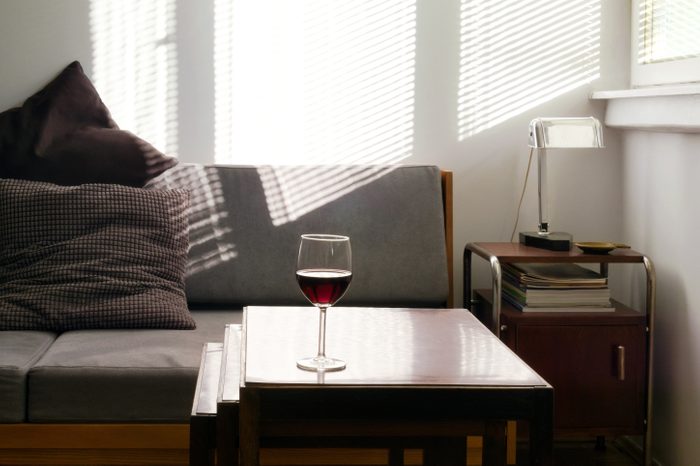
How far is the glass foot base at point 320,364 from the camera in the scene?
60.8 inches

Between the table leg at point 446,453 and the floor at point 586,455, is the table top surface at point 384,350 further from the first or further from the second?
the floor at point 586,455

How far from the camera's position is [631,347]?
9.23ft

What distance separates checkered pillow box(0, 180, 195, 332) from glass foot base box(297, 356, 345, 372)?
3.71 ft

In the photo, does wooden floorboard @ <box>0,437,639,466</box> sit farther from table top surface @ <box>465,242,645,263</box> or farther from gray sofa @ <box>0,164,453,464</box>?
table top surface @ <box>465,242,645,263</box>

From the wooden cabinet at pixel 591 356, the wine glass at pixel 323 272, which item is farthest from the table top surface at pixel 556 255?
the wine glass at pixel 323 272

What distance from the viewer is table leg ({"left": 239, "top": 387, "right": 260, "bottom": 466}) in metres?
1.45

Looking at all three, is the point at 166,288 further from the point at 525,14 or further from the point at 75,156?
the point at 525,14

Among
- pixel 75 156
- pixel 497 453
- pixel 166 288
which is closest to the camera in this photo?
pixel 497 453

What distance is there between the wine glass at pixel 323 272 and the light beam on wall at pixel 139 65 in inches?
68.2

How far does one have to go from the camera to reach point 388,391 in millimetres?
1463

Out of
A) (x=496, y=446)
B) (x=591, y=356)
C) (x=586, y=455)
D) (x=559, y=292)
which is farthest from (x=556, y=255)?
(x=496, y=446)

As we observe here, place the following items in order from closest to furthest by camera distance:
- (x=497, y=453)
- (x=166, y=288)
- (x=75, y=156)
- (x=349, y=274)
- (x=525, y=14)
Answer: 1. (x=349, y=274)
2. (x=497, y=453)
3. (x=166, y=288)
4. (x=75, y=156)
5. (x=525, y=14)

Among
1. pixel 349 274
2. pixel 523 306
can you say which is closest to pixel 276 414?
pixel 349 274

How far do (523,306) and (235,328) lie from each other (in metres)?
1.08
